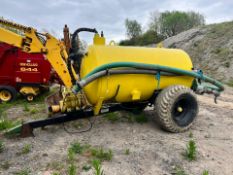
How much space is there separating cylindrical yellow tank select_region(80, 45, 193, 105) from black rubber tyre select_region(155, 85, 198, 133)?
267mm

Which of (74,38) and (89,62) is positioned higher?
(74,38)

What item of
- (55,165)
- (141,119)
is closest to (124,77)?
(141,119)

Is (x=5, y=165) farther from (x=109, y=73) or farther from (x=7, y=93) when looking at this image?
(x=7, y=93)

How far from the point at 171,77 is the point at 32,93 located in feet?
14.1

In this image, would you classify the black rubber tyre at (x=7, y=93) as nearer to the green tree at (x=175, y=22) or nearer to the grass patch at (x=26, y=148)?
the grass patch at (x=26, y=148)

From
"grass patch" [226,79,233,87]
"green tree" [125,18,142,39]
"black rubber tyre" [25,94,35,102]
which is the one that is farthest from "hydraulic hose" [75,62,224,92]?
"green tree" [125,18,142,39]

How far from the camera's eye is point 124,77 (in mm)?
5074

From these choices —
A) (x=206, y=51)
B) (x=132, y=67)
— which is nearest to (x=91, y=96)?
(x=132, y=67)

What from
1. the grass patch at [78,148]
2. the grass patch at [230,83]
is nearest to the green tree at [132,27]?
the grass patch at [230,83]

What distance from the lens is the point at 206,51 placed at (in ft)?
58.9

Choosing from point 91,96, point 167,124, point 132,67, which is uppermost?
point 132,67

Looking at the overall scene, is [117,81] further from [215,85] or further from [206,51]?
[206,51]

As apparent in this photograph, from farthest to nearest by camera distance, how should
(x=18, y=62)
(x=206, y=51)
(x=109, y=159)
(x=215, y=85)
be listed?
1. (x=206, y=51)
2. (x=18, y=62)
3. (x=215, y=85)
4. (x=109, y=159)

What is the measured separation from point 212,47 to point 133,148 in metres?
14.8
